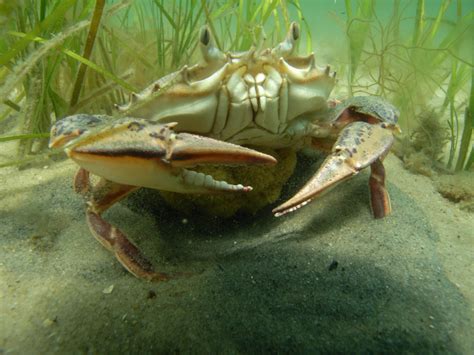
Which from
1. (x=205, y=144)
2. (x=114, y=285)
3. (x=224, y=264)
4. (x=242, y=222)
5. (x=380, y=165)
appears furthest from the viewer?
(x=242, y=222)

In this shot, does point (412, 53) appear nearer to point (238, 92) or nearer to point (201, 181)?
point (238, 92)

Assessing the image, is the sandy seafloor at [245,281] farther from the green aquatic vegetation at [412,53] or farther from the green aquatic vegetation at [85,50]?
the green aquatic vegetation at [412,53]

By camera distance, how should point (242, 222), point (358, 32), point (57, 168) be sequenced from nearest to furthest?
1. point (242, 222)
2. point (57, 168)
3. point (358, 32)

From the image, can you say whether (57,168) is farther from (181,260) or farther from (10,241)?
(181,260)

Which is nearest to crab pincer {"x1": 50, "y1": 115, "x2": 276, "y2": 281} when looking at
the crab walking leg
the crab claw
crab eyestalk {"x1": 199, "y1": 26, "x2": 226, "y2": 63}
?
the crab claw

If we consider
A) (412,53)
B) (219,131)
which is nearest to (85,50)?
(219,131)

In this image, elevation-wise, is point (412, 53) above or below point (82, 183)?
above

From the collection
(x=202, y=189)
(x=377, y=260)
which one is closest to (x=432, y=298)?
(x=377, y=260)

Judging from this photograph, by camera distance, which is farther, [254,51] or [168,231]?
[168,231]
